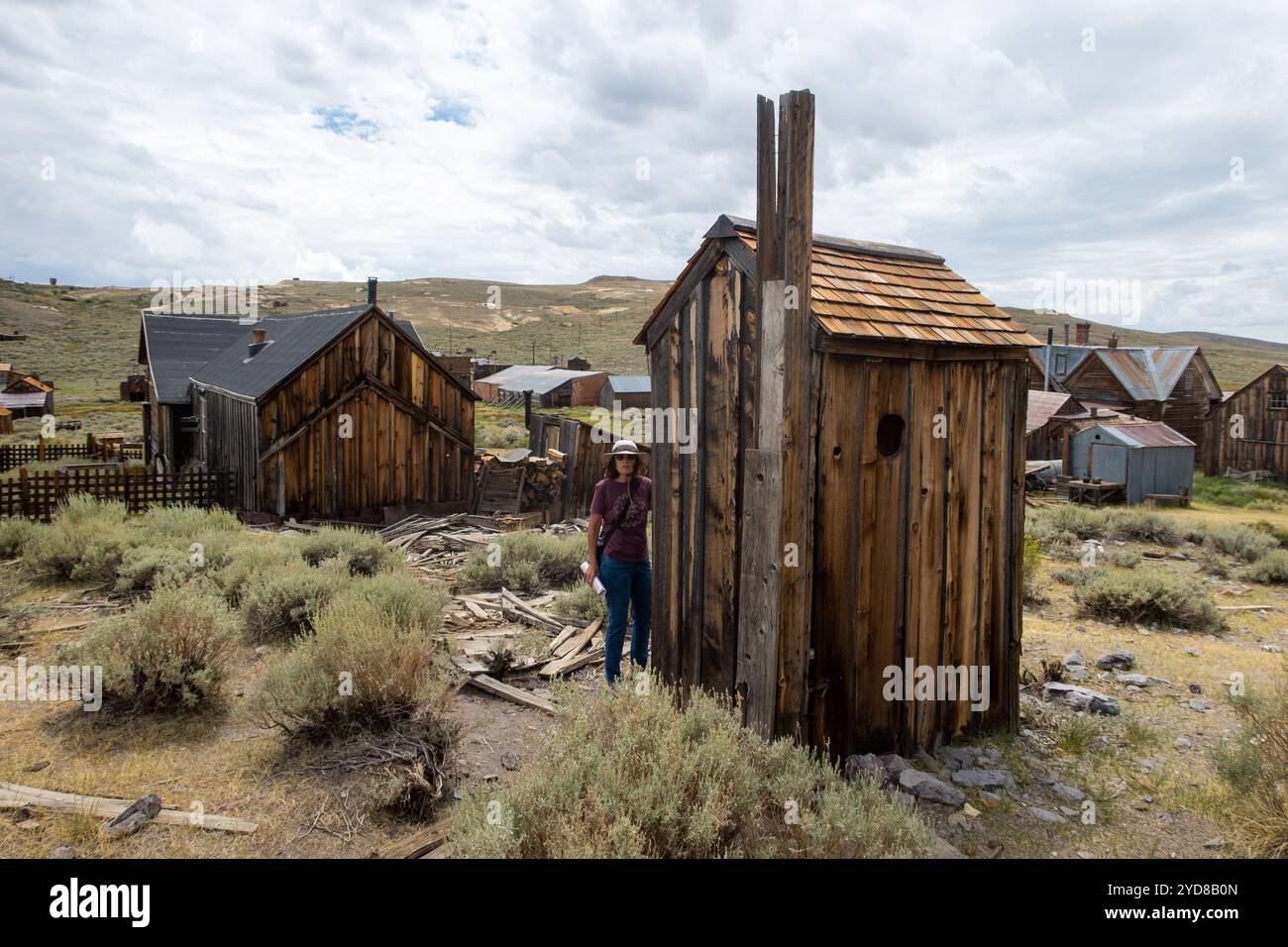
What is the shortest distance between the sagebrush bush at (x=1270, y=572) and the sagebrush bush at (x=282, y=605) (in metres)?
14.1

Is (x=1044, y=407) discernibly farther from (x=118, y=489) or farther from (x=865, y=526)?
(x=118, y=489)

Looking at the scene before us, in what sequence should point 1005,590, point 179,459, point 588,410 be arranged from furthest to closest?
point 588,410
point 179,459
point 1005,590

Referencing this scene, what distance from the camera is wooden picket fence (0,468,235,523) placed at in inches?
539

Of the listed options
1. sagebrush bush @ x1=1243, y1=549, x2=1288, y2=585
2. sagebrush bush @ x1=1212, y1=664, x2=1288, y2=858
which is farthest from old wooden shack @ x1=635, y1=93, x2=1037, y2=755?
sagebrush bush @ x1=1243, y1=549, x2=1288, y2=585

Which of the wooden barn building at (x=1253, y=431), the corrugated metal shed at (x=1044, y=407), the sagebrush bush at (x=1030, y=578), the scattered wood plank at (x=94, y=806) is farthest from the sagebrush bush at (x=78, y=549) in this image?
the wooden barn building at (x=1253, y=431)

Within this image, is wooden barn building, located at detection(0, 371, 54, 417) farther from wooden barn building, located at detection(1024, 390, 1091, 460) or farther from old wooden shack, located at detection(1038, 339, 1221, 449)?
old wooden shack, located at detection(1038, 339, 1221, 449)

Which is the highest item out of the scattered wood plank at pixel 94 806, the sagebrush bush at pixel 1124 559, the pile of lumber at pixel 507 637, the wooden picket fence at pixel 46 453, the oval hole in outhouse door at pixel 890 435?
the oval hole in outhouse door at pixel 890 435

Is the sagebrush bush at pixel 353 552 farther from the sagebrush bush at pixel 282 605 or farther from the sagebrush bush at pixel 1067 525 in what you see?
the sagebrush bush at pixel 1067 525

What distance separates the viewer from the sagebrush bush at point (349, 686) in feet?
18.6
